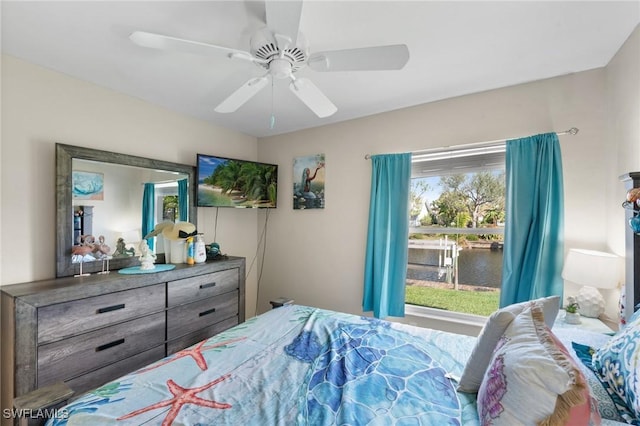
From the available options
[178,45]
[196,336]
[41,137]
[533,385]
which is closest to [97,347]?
[196,336]

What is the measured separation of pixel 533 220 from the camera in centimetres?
205

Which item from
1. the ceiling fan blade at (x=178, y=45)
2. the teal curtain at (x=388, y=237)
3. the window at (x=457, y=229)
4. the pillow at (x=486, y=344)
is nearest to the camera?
the pillow at (x=486, y=344)

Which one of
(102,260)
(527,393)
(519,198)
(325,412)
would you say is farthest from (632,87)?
(102,260)

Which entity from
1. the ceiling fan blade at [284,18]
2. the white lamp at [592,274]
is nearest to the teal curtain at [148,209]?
the ceiling fan blade at [284,18]

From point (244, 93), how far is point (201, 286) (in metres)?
1.68

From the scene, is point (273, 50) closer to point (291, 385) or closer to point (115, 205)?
point (291, 385)

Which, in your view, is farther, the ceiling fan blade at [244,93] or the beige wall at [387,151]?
the beige wall at [387,151]

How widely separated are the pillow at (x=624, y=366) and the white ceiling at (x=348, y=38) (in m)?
1.50

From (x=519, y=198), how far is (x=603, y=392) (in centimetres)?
147

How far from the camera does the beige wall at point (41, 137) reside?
1.79 meters

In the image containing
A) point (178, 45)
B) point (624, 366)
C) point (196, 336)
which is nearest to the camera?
point (624, 366)

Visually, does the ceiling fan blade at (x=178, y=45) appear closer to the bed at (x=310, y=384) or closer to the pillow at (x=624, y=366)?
the bed at (x=310, y=384)

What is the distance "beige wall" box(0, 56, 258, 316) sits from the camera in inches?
70.3

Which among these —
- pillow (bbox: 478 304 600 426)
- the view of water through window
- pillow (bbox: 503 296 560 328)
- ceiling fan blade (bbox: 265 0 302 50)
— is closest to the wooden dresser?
ceiling fan blade (bbox: 265 0 302 50)
